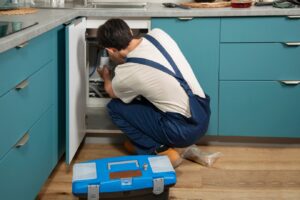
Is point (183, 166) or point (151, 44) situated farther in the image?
point (183, 166)

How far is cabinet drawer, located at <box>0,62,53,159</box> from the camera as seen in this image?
1.56 m

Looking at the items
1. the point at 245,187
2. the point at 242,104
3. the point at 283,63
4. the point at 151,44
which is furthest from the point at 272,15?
the point at 245,187

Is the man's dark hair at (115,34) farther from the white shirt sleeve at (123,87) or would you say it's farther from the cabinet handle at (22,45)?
the cabinet handle at (22,45)

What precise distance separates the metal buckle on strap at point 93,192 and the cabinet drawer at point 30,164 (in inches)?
10.4

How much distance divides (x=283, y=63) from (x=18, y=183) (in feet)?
5.81

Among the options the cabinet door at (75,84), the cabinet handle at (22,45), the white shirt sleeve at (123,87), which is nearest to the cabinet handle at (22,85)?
the cabinet handle at (22,45)

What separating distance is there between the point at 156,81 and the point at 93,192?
703 millimetres

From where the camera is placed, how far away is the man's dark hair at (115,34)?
2371 millimetres

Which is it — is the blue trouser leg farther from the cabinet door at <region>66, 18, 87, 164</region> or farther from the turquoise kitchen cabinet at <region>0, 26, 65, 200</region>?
the turquoise kitchen cabinet at <region>0, 26, 65, 200</region>

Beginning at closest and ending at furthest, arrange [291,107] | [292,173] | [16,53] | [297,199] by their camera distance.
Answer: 1. [16,53]
2. [297,199]
3. [292,173]
4. [291,107]

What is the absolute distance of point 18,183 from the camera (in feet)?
5.70

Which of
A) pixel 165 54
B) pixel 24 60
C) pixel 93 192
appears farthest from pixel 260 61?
pixel 24 60

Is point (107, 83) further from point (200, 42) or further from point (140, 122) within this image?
point (200, 42)

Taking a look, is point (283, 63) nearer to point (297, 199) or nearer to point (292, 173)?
point (292, 173)
